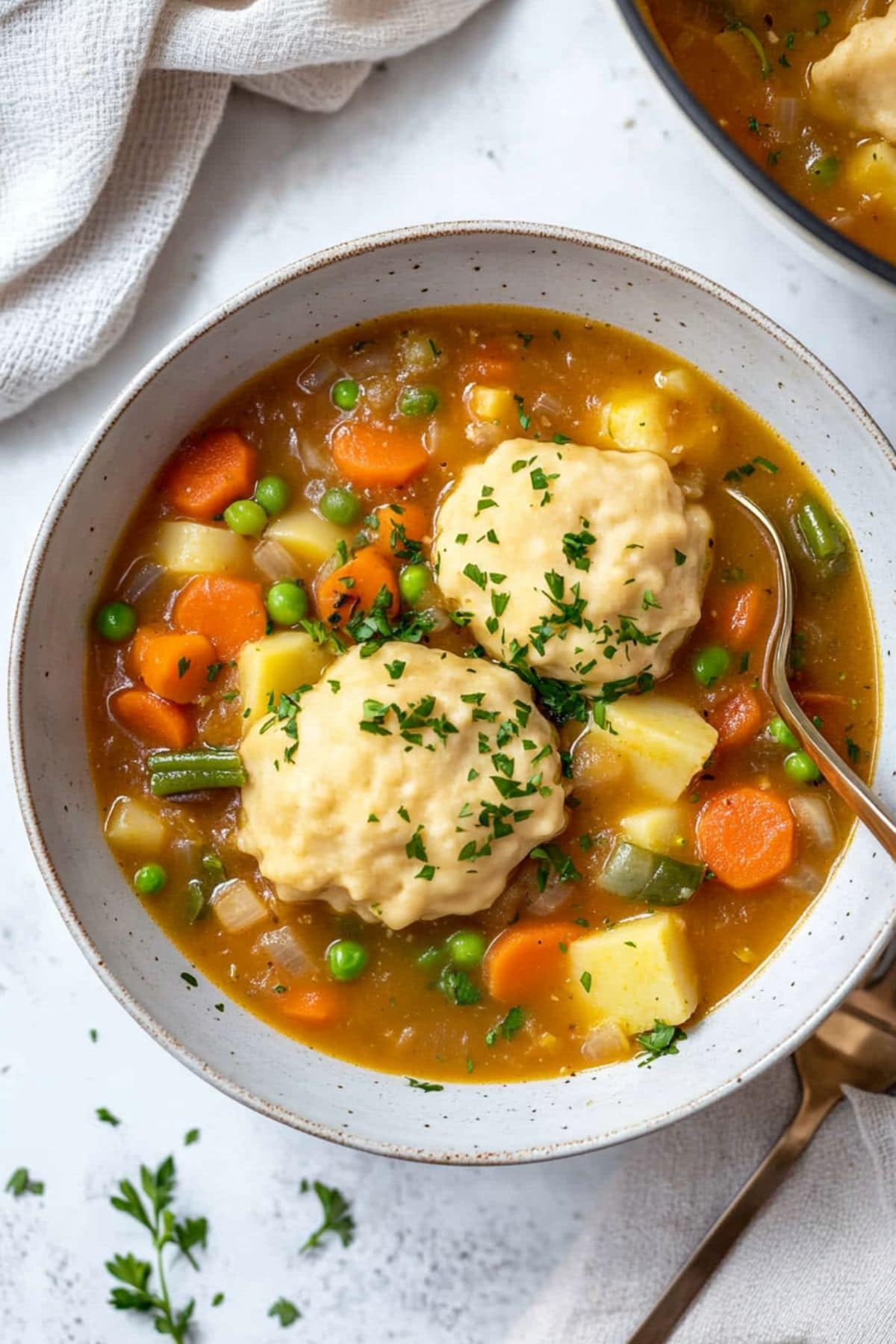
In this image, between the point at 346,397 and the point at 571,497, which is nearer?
the point at 571,497

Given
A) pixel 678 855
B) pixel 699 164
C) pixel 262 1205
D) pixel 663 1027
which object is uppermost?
pixel 699 164

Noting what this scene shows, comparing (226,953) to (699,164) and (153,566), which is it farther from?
(699,164)

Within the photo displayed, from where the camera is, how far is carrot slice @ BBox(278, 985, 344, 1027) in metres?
3.79

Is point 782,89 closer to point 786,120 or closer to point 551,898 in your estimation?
point 786,120

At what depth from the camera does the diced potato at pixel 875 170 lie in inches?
139

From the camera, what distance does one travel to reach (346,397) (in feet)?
12.4

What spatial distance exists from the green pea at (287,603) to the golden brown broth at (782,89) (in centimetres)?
184

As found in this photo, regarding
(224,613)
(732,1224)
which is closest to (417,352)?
(224,613)

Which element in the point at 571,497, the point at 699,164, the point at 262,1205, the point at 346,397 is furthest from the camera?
the point at 262,1205

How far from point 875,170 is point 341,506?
1838 millimetres

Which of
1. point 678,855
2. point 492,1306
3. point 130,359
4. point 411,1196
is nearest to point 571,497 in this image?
point 678,855

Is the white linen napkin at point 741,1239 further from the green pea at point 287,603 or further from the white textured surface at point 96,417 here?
the green pea at point 287,603

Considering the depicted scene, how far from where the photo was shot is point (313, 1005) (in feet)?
12.5

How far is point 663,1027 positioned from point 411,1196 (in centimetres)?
120
